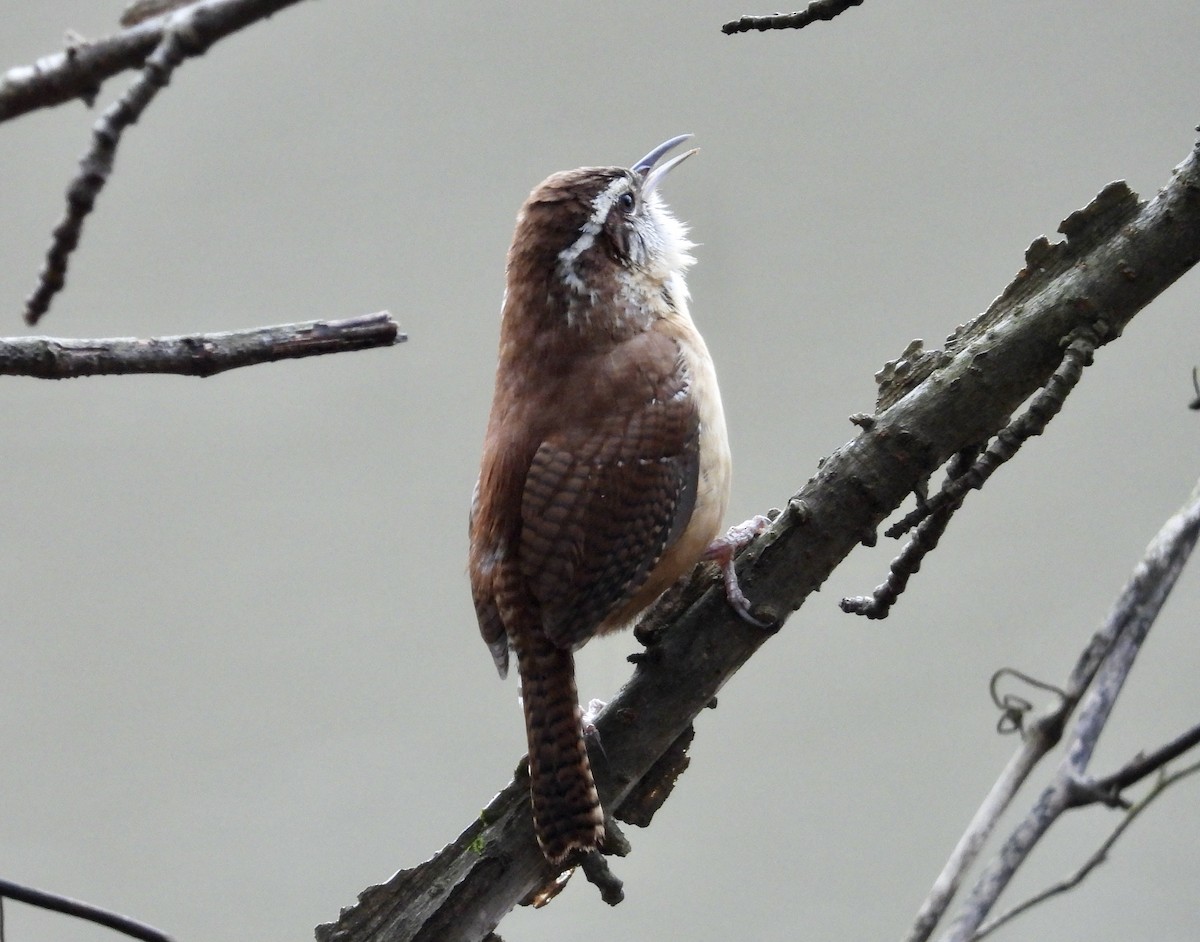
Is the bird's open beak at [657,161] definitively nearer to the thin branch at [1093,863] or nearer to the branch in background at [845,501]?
the branch in background at [845,501]

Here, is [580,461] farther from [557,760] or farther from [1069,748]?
[1069,748]

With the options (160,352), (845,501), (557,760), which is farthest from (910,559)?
(160,352)

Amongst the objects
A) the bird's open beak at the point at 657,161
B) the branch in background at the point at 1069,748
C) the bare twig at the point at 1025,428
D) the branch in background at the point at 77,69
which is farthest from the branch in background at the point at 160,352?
the bird's open beak at the point at 657,161

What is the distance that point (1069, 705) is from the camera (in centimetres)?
87

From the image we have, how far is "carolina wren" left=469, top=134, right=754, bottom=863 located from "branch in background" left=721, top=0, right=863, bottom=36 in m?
0.75

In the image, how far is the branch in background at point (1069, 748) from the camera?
A: 811mm

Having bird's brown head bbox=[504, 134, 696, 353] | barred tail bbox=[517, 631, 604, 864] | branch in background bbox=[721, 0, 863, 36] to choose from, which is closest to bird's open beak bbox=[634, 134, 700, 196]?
bird's brown head bbox=[504, 134, 696, 353]

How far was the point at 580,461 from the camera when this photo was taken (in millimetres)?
2084

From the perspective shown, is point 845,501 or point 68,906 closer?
point 68,906

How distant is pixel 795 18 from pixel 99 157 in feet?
2.45

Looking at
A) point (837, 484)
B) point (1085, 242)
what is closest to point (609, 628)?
point (837, 484)

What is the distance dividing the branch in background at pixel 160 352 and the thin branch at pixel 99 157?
45mm

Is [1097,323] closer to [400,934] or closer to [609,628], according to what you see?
[609,628]

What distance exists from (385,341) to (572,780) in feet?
2.29
